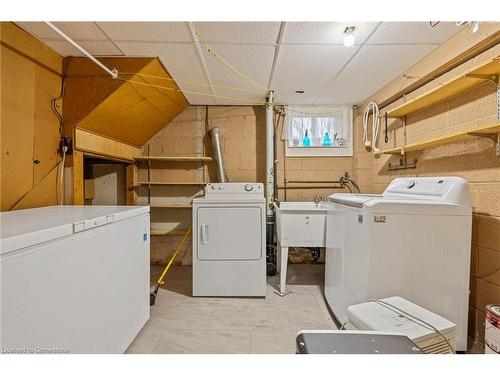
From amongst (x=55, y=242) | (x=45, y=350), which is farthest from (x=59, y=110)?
(x=45, y=350)

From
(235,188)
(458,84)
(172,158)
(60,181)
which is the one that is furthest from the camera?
(172,158)

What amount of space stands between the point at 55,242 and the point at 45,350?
16.0 inches

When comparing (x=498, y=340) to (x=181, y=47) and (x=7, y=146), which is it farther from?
(x=7, y=146)

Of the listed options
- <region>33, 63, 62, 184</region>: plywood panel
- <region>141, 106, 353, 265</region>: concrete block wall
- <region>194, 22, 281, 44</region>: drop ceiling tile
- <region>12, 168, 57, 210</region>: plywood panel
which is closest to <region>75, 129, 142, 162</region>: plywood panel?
<region>33, 63, 62, 184</region>: plywood panel

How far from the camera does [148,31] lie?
1.88m

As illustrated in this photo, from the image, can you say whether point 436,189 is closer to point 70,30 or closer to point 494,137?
point 494,137

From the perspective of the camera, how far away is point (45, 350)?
3.23 feet

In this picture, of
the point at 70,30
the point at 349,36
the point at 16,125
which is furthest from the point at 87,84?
the point at 349,36

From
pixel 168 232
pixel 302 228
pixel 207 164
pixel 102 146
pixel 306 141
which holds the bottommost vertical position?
pixel 168 232

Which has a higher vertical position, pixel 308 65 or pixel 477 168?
pixel 308 65

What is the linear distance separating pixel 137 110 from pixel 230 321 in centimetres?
227

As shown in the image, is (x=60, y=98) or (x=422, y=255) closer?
(x=422, y=255)

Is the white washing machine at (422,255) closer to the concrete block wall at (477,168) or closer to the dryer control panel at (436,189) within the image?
the dryer control panel at (436,189)

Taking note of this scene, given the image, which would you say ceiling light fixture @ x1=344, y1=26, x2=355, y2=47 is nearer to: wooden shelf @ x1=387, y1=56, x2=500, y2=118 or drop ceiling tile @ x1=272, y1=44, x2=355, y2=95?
drop ceiling tile @ x1=272, y1=44, x2=355, y2=95
